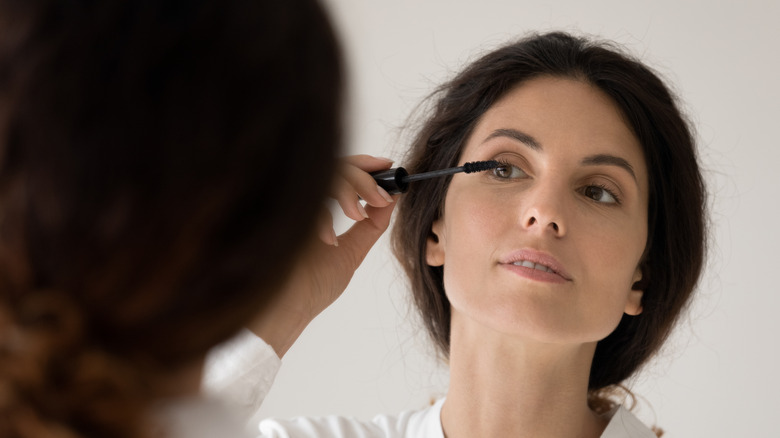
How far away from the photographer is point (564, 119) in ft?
5.11

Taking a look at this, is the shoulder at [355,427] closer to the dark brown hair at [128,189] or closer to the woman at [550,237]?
the woman at [550,237]

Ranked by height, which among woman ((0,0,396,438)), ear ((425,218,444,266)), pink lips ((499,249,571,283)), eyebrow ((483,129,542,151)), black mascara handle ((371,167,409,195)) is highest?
woman ((0,0,396,438))

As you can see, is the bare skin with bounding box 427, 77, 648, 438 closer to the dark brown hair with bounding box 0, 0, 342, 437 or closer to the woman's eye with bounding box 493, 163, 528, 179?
the woman's eye with bounding box 493, 163, 528, 179

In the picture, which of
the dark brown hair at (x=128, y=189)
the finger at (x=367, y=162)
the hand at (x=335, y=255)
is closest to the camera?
the dark brown hair at (x=128, y=189)

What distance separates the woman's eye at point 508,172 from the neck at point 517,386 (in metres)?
0.27

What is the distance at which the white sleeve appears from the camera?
1.22 metres

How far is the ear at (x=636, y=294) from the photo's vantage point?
5.56ft

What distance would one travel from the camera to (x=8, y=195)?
0.55m

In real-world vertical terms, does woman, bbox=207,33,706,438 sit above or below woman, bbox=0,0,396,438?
below

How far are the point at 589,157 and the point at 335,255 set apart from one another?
0.48 meters

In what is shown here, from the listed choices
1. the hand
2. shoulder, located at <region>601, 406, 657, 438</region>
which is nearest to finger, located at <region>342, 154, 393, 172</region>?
the hand

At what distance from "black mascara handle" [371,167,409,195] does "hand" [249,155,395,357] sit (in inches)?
0.5

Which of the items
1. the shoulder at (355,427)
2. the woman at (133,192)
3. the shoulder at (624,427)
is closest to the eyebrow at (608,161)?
the shoulder at (624,427)

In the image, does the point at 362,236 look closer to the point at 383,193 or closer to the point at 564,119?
the point at 383,193
